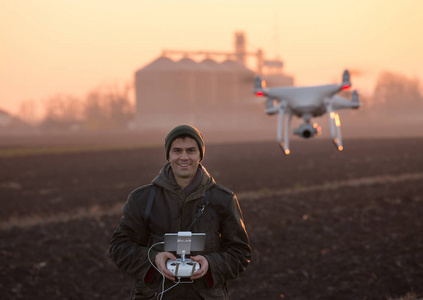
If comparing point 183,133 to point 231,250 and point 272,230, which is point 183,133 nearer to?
point 231,250

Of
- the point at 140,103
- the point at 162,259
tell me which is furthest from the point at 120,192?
the point at 140,103

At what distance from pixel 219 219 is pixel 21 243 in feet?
29.7

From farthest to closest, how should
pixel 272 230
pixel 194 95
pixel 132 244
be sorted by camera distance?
pixel 194 95 → pixel 272 230 → pixel 132 244

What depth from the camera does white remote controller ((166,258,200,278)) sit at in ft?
9.63

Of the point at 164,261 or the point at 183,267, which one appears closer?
the point at 183,267

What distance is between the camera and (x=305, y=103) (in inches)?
104

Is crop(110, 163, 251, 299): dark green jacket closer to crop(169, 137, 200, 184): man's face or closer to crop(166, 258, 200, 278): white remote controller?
crop(169, 137, 200, 184): man's face

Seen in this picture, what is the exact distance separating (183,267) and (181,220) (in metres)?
0.45

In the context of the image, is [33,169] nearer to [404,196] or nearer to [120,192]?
[120,192]

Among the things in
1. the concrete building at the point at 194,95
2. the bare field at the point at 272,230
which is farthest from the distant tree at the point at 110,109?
the bare field at the point at 272,230

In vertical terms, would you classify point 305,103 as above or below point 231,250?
above

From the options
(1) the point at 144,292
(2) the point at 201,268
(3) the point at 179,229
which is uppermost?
(3) the point at 179,229

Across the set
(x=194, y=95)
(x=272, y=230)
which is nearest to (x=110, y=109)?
(x=194, y=95)

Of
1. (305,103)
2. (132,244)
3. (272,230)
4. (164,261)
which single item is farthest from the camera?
(272,230)
